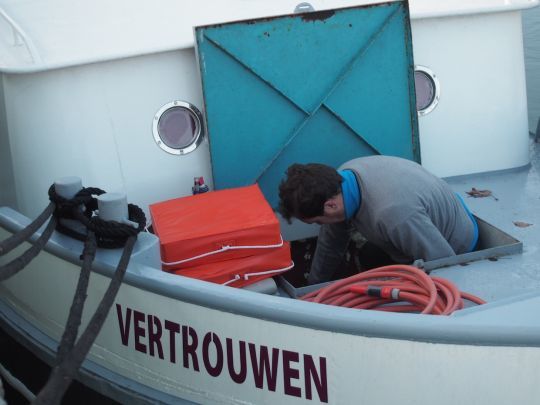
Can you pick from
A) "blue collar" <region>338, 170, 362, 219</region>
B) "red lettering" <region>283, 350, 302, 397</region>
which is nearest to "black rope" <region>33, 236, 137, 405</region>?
"red lettering" <region>283, 350, 302, 397</region>

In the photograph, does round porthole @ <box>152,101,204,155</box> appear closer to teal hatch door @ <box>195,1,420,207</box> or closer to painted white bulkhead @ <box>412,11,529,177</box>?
teal hatch door @ <box>195,1,420,207</box>

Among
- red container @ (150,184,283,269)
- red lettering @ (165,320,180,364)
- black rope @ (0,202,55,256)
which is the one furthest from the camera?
red container @ (150,184,283,269)

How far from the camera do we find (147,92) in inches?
163

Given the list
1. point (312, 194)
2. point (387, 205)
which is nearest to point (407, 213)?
point (387, 205)

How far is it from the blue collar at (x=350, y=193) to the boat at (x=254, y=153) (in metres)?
0.42

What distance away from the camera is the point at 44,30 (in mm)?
4312

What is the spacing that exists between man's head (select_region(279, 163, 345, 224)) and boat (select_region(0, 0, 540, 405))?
0.33 metres

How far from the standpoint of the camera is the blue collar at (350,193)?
374 centimetres

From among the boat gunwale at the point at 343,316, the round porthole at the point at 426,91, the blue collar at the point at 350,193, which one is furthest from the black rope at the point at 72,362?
the round porthole at the point at 426,91

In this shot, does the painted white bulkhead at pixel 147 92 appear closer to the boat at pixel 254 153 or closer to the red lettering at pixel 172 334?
the boat at pixel 254 153

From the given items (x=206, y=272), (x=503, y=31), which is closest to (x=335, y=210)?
(x=206, y=272)

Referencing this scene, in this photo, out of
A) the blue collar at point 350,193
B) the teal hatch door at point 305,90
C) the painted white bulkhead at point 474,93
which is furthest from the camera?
the painted white bulkhead at point 474,93

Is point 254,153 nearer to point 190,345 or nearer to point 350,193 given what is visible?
point 350,193

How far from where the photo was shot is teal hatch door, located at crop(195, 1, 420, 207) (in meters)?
4.12
